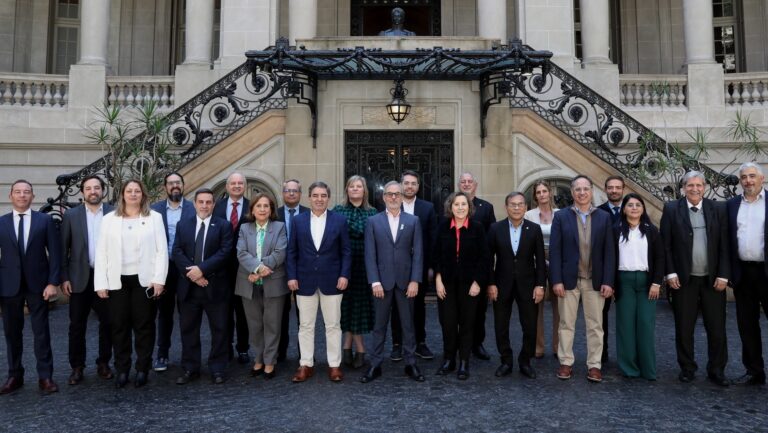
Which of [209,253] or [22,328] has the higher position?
[209,253]

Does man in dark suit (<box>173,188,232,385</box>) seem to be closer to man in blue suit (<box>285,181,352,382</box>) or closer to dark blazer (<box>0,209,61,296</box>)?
man in blue suit (<box>285,181,352,382</box>)

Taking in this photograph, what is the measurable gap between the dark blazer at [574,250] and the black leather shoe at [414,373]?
1.70m

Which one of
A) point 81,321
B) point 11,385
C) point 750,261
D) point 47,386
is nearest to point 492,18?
point 750,261

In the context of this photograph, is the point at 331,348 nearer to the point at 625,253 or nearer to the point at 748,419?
the point at 625,253

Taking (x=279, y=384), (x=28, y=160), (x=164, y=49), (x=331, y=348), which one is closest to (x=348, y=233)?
(x=331, y=348)

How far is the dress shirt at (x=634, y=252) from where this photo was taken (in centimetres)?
574

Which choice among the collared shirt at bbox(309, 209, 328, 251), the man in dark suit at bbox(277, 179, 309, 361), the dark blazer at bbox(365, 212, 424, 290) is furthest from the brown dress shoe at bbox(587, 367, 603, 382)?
the man in dark suit at bbox(277, 179, 309, 361)

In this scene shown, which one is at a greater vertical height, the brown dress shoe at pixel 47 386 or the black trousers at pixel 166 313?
the black trousers at pixel 166 313

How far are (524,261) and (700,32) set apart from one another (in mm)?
12548

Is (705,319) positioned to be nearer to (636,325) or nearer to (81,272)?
(636,325)

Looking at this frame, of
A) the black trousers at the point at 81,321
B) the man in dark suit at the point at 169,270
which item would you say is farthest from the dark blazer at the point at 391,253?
the black trousers at the point at 81,321

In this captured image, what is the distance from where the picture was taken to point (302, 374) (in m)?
5.70

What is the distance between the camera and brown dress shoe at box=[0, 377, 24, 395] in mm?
5406

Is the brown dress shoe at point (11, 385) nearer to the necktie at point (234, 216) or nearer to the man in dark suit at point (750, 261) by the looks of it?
the necktie at point (234, 216)
